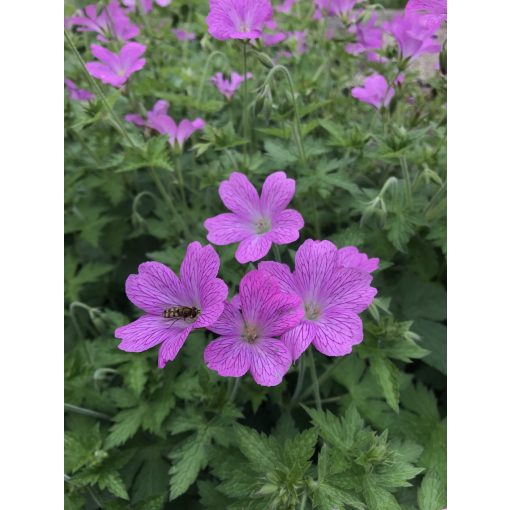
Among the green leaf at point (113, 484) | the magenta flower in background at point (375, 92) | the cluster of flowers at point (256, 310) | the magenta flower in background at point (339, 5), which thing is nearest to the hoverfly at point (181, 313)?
the cluster of flowers at point (256, 310)

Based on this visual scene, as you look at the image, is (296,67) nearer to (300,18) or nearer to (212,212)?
(300,18)

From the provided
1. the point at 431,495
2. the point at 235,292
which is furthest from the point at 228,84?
the point at 431,495

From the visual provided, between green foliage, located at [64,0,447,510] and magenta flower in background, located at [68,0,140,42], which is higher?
magenta flower in background, located at [68,0,140,42]

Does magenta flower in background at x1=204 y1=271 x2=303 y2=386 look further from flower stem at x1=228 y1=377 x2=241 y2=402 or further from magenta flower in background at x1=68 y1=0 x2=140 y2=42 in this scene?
magenta flower in background at x1=68 y1=0 x2=140 y2=42

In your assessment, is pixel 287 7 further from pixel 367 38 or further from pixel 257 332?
pixel 257 332

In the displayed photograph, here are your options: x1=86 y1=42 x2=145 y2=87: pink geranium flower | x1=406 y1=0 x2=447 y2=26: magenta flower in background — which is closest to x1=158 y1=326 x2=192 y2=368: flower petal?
x1=406 y1=0 x2=447 y2=26: magenta flower in background

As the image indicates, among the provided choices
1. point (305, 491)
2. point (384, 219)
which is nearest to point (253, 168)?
point (384, 219)

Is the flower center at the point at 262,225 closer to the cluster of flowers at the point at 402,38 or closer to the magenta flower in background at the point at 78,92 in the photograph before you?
the cluster of flowers at the point at 402,38

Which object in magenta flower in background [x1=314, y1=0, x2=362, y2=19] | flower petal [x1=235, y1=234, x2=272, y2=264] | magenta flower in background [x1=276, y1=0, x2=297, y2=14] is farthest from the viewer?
magenta flower in background [x1=276, y1=0, x2=297, y2=14]
